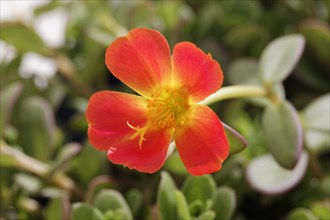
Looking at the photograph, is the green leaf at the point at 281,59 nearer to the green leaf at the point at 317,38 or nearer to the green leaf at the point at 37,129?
the green leaf at the point at 317,38

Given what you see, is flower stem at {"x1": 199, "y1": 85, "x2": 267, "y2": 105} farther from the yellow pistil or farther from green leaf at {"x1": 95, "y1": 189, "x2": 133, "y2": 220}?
green leaf at {"x1": 95, "y1": 189, "x2": 133, "y2": 220}

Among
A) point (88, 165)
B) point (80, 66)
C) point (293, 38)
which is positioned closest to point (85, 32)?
point (80, 66)

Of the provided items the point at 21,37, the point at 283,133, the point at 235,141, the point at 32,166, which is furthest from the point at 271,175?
the point at 21,37

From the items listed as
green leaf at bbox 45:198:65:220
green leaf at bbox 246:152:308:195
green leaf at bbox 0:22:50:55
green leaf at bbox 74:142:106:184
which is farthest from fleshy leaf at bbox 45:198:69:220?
green leaf at bbox 0:22:50:55

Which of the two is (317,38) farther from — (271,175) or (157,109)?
(157,109)

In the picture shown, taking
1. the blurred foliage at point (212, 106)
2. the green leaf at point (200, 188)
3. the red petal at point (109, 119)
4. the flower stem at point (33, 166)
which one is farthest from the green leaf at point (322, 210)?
the flower stem at point (33, 166)

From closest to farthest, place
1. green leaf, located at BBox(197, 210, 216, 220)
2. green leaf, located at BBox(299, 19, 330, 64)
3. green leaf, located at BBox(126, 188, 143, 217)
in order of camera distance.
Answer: green leaf, located at BBox(197, 210, 216, 220) < green leaf, located at BBox(126, 188, 143, 217) < green leaf, located at BBox(299, 19, 330, 64)

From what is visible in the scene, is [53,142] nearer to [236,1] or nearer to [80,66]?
[80,66]
